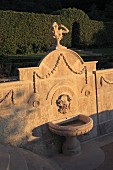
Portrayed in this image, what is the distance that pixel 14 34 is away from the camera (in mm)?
22719

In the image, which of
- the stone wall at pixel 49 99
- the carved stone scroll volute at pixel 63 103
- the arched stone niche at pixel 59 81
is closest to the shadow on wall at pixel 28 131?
the stone wall at pixel 49 99

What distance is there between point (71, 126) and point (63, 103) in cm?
94

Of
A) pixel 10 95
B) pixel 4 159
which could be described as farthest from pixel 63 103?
pixel 4 159

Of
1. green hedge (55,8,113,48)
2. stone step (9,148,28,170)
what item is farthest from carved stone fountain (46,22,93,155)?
green hedge (55,8,113,48)

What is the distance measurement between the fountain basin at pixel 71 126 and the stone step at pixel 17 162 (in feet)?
11.8

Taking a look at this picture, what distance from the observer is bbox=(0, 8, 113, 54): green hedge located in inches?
881

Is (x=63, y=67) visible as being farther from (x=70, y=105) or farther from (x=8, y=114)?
(x=8, y=114)

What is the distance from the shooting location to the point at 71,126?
10.0m

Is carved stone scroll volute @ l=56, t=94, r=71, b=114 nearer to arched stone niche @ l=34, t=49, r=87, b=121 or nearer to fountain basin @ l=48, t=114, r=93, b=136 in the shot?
arched stone niche @ l=34, t=49, r=87, b=121

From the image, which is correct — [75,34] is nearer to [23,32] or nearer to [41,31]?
[41,31]

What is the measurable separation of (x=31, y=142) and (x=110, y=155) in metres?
2.88

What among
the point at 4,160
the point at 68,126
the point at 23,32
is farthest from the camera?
the point at 23,32

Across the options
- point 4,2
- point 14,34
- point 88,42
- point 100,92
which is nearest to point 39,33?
point 14,34

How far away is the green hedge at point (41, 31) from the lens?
22.4m
